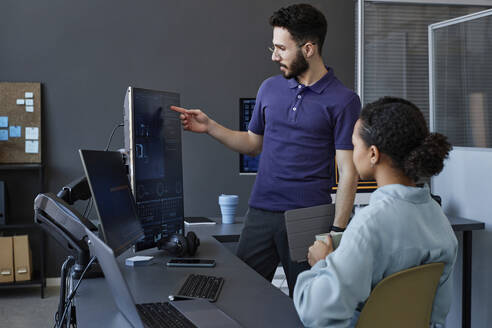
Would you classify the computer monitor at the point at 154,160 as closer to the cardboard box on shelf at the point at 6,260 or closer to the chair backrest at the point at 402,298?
the chair backrest at the point at 402,298

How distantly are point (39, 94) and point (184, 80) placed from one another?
1209 mm

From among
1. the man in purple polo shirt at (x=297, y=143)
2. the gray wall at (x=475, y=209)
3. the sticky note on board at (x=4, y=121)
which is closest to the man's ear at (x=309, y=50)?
the man in purple polo shirt at (x=297, y=143)

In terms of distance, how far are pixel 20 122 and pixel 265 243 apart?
3.13 meters

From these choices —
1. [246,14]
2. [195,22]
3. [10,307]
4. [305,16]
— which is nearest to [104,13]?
[195,22]

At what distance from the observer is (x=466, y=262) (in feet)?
10.9

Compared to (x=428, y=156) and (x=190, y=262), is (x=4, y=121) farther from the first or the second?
(x=428, y=156)

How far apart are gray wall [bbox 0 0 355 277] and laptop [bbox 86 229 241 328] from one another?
137 inches

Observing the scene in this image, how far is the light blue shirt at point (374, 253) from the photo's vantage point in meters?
1.24

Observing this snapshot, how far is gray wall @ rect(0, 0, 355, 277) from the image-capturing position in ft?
15.5

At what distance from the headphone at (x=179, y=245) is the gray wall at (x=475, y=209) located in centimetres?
191

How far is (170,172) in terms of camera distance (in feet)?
7.30

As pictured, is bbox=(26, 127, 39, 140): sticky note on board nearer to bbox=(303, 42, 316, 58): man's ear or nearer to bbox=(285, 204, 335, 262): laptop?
bbox=(303, 42, 316, 58): man's ear

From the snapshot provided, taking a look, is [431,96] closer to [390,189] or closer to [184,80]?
[184,80]

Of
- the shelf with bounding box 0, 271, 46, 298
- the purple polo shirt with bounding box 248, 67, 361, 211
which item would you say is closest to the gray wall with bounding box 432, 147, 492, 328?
the purple polo shirt with bounding box 248, 67, 361, 211
